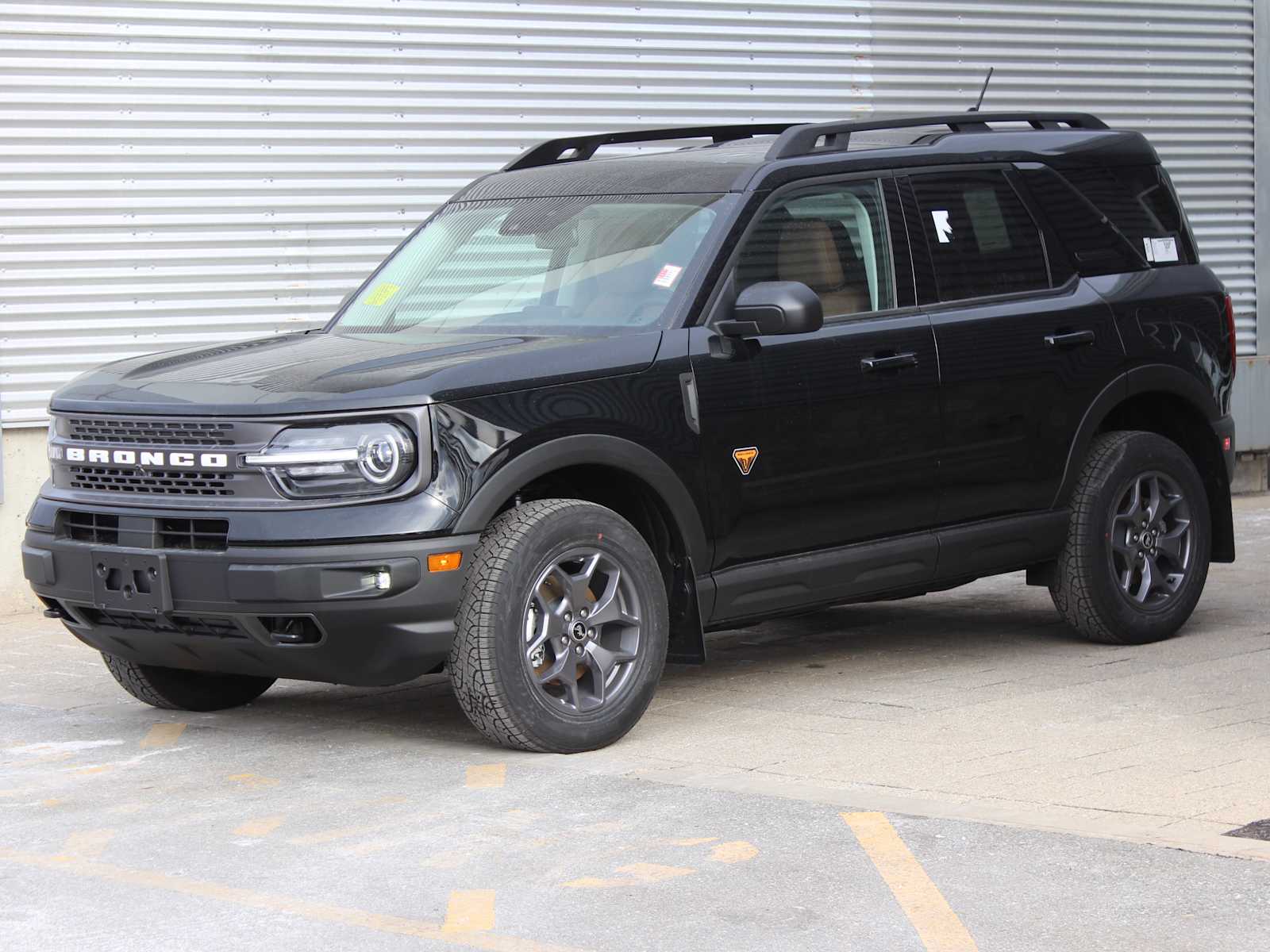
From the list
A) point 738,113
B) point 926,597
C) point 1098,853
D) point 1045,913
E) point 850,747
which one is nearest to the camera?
point 1045,913

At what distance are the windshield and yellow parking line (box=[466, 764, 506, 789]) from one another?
1.46 m

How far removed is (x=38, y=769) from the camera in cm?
639

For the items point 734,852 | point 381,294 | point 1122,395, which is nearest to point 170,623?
point 381,294

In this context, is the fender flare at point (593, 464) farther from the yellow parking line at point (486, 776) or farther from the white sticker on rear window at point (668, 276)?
the yellow parking line at point (486, 776)

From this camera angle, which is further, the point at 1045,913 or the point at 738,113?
the point at 738,113

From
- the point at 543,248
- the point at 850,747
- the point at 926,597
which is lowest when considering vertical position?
the point at 926,597

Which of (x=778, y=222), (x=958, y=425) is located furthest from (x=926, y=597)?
(x=778, y=222)

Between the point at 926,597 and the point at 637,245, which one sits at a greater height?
the point at 637,245

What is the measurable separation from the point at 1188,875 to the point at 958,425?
2770mm

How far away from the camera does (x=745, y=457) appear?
668cm

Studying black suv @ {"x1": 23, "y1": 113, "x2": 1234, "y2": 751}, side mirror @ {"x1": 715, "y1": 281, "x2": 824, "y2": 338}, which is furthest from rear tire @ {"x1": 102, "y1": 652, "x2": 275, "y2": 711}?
side mirror @ {"x1": 715, "y1": 281, "x2": 824, "y2": 338}

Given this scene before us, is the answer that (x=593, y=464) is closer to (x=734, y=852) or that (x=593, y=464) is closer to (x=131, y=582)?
(x=131, y=582)

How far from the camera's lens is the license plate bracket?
605 cm

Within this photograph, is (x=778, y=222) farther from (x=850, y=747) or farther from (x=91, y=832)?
(x=91, y=832)
